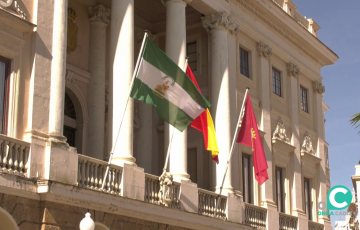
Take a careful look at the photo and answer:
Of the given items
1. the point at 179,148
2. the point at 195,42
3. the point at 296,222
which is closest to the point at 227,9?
the point at 195,42

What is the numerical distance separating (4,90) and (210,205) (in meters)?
9.75

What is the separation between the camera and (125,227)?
68.1 ft

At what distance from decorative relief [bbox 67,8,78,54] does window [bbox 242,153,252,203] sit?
891cm

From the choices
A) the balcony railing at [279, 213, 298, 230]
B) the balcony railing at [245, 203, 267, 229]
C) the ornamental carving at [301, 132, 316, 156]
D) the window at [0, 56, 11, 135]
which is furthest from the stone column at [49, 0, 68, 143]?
the ornamental carving at [301, 132, 316, 156]

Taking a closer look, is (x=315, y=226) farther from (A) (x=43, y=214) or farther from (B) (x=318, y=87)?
(A) (x=43, y=214)

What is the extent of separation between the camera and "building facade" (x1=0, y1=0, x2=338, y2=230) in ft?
60.5

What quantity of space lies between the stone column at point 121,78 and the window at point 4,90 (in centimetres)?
356

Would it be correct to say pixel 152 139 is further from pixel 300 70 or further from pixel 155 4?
pixel 300 70

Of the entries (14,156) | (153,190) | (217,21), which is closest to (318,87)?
(217,21)

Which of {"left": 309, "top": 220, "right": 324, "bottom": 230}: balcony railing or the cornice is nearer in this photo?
the cornice

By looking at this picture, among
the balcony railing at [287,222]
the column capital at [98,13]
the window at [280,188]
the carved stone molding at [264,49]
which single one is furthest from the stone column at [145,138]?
the window at [280,188]

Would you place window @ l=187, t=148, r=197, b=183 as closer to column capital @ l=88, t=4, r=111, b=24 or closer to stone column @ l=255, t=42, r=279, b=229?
stone column @ l=255, t=42, r=279, b=229

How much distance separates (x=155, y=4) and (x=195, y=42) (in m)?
2.40

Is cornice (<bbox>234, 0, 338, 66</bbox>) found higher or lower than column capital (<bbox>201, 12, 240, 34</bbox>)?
higher
